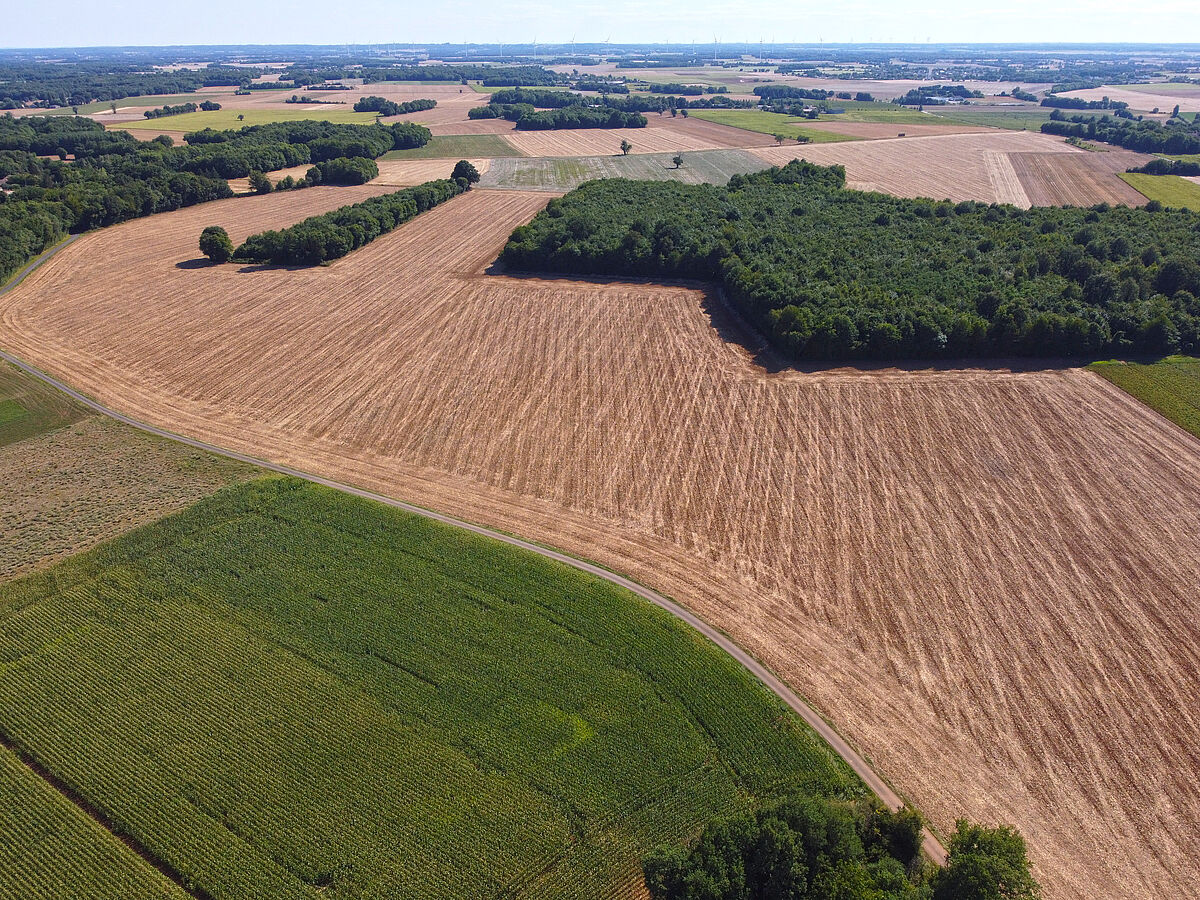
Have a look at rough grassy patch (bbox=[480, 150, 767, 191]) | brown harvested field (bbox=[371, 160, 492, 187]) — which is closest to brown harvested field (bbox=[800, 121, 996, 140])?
rough grassy patch (bbox=[480, 150, 767, 191])

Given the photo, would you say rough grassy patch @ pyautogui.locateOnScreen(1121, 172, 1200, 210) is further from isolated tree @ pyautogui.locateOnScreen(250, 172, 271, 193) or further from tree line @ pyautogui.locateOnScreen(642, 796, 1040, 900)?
isolated tree @ pyautogui.locateOnScreen(250, 172, 271, 193)

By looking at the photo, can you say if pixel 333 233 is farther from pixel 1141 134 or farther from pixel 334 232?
pixel 1141 134

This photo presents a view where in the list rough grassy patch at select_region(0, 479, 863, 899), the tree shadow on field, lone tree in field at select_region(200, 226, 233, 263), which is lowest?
rough grassy patch at select_region(0, 479, 863, 899)

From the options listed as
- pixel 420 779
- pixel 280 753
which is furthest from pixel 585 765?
pixel 280 753

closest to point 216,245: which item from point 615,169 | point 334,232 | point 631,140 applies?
point 334,232

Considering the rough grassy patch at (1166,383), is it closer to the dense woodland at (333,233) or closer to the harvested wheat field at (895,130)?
the dense woodland at (333,233)

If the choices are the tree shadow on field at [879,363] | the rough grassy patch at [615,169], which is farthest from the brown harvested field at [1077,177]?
the tree shadow on field at [879,363]
